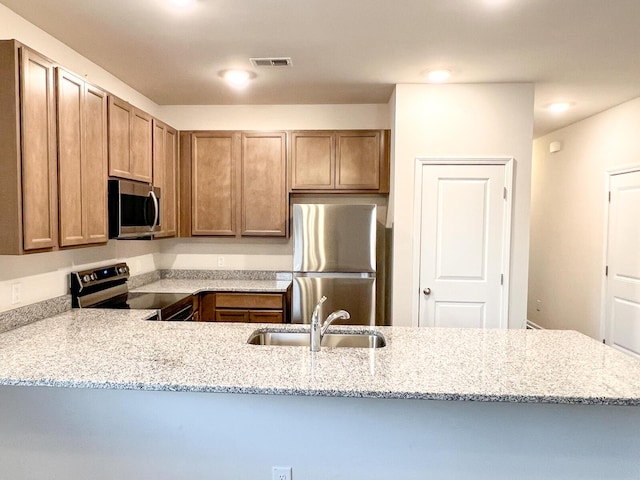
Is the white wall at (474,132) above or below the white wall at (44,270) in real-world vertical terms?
above

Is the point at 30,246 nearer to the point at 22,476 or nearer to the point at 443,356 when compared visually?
the point at 22,476

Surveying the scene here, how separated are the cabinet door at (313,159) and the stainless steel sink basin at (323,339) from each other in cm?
193

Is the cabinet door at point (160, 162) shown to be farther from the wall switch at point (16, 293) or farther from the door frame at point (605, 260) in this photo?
the door frame at point (605, 260)

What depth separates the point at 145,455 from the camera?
1738 millimetres

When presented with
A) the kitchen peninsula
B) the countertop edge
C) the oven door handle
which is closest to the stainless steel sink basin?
the kitchen peninsula

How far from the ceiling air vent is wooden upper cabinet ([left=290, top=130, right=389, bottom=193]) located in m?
0.88

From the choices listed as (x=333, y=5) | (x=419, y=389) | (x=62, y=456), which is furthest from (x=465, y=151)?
(x=62, y=456)

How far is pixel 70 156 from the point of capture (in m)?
2.21

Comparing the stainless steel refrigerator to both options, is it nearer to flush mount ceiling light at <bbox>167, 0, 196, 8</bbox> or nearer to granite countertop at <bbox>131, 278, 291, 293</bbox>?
granite countertop at <bbox>131, 278, 291, 293</bbox>

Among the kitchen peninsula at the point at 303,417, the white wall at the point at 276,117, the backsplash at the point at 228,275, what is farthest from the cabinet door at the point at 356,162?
the kitchen peninsula at the point at 303,417

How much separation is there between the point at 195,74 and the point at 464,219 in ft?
8.06

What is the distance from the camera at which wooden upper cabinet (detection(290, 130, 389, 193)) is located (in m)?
3.76

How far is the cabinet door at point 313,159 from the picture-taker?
12.5ft

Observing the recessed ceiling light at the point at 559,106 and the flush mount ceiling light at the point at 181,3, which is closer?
the flush mount ceiling light at the point at 181,3
